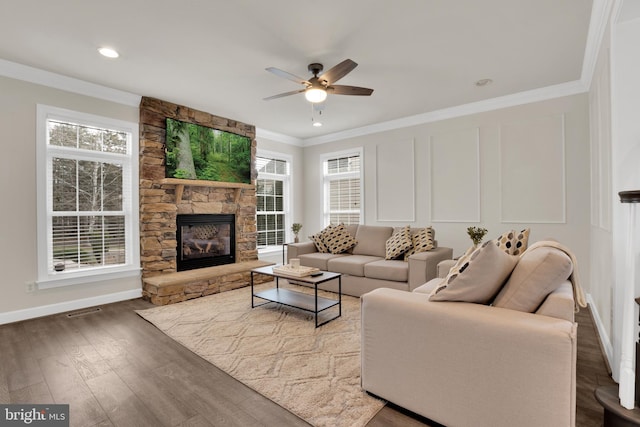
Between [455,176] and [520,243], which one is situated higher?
[455,176]

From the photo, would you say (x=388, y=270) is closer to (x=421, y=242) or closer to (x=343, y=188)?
(x=421, y=242)

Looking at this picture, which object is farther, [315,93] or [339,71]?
[315,93]

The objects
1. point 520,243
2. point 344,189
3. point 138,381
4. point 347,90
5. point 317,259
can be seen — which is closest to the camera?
point 138,381

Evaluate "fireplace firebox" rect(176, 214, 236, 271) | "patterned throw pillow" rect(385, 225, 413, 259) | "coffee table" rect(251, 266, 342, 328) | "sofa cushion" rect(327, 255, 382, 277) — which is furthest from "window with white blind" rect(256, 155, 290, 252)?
"patterned throw pillow" rect(385, 225, 413, 259)

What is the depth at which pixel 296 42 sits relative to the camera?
2945 mm

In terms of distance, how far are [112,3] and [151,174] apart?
241 centimetres

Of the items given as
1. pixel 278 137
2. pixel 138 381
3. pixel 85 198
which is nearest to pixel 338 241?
pixel 278 137

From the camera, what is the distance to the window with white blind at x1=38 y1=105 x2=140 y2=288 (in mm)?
3637

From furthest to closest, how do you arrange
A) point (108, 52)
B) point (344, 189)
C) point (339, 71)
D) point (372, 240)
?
point (344, 189) < point (372, 240) < point (108, 52) < point (339, 71)

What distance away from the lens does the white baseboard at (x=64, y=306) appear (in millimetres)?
3391

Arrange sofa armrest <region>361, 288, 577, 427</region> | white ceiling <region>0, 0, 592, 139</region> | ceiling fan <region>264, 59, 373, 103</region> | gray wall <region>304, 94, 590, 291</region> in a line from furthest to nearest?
gray wall <region>304, 94, 590, 291</region>
ceiling fan <region>264, 59, 373, 103</region>
white ceiling <region>0, 0, 592, 139</region>
sofa armrest <region>361, 288, 577, 427</region>

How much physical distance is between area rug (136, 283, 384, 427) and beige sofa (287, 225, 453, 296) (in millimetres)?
320

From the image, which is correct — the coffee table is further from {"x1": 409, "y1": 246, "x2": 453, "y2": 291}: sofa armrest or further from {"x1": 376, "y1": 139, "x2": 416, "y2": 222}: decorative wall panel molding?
{"x1": 376, "y1": 139, "x2": 416, "y2": 222}: decorative wall panel molding

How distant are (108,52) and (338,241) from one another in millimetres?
3743
